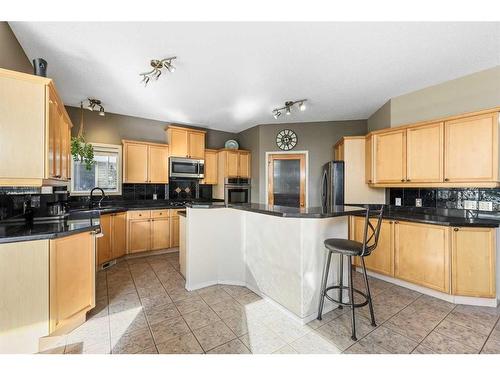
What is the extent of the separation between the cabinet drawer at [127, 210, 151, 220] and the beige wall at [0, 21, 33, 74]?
2.25m

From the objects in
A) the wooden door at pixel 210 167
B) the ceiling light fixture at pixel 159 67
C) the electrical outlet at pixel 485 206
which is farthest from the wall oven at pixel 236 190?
the electrical outlet at pixel 485 206

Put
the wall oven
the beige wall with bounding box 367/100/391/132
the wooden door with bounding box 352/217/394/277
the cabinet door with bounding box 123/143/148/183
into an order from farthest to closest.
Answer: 1. the wall oven
2. the cabinet door with bounding box 123/143/148/183
3. the beige wall with bounding box 367/100/391/132
4. the wooden door with bounding box 352/217/394/277

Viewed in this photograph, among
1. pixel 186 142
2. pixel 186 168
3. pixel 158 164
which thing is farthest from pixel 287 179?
pixel 158 164

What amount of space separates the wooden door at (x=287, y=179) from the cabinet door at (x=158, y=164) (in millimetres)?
2181

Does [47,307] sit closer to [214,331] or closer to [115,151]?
[214,331]

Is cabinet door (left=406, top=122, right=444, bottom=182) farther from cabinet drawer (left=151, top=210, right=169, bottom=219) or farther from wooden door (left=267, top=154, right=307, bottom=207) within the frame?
cabinet drawer (left=151, top=210, right=169, bottom=219)

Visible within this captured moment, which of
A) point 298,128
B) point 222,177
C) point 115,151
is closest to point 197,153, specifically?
point 222,177

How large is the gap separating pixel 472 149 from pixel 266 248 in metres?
2.58

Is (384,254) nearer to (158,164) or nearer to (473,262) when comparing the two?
(473,262)

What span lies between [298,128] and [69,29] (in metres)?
3.82

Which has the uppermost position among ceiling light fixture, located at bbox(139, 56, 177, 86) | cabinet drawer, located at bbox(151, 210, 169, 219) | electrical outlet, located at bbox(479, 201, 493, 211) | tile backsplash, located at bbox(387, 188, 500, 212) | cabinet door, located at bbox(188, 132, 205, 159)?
ceiling light fixture, located at bbox(139, 56, 177, 86)

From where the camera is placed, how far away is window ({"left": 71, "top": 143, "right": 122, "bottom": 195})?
12.1 ft

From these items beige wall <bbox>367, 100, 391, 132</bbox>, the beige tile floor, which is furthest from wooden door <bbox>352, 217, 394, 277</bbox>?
beige wall <bbox>367, 100, 391, 132</bbox>

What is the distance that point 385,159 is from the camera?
3111 mm
